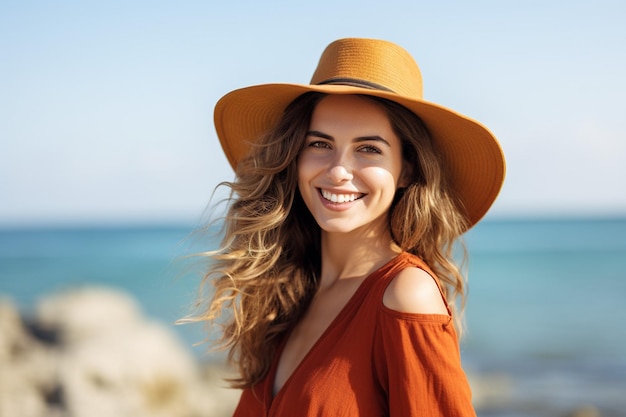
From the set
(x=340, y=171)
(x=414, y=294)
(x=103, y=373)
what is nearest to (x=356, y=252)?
(x=340, y=171)

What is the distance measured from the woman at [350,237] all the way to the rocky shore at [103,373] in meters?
3.11

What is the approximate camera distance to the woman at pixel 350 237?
8.17ft

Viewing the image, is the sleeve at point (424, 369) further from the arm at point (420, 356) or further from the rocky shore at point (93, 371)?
the rocky shore at point (93, 371)

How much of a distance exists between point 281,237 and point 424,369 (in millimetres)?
1184

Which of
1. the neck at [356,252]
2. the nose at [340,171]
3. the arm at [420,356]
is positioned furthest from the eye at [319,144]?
the arm at [420,356]

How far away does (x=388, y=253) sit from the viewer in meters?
2.91

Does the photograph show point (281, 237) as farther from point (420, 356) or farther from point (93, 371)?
point (93, 371)

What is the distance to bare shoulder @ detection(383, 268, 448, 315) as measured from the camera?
8.05ft

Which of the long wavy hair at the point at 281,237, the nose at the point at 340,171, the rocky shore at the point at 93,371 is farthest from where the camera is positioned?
the rocky shore at the point at 93,371

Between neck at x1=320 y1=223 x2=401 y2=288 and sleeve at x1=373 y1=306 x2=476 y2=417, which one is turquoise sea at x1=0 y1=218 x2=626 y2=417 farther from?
sleeve at x1=373 y1=306 x2=476 y2=417

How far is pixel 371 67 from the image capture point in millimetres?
2822

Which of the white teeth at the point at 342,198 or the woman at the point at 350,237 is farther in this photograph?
the white teeth at the point at 342,198

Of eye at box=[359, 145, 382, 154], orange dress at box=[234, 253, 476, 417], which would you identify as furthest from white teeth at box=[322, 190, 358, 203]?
orange dress at box=[234, 253, 476, 417]

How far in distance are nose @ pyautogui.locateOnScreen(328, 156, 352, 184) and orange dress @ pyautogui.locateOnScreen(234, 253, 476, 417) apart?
0.34 metres
